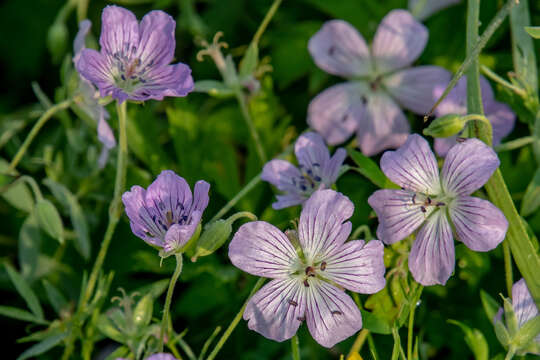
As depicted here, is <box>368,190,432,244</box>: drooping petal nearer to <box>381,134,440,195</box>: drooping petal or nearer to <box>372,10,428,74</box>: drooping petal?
<box>381,134,440,195</box>: drooping petal

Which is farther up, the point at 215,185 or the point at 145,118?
the point at 145,118

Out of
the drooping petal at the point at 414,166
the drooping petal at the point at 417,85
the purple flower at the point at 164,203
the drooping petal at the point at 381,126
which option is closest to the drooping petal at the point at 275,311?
the purple flower at the point at 164,203

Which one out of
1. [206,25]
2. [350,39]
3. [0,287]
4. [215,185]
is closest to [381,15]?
[350,39]

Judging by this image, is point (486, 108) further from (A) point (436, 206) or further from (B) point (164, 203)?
(B) point (164, 203)

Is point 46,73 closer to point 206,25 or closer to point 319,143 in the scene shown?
point 206,25

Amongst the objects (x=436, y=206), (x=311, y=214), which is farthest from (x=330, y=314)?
(x=436, y=206)

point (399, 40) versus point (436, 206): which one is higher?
point (399, 40)
